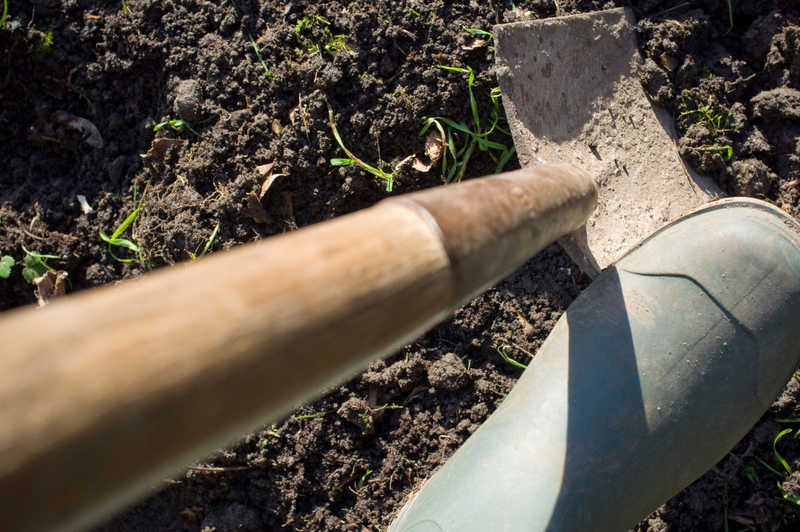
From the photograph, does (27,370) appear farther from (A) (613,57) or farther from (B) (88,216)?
A: (B) (88,216)

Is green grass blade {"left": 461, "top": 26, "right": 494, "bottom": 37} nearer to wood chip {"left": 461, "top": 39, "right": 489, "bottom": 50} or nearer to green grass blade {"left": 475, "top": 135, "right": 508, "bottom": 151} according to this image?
wood chip {"left": 461, "top": 39, "right": 489, "bottom": 50}

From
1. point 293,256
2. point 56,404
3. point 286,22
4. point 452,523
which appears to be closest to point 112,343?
point 56,404

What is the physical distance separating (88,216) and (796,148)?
2877 millimetres

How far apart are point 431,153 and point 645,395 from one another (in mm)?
1097

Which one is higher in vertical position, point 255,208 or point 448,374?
point 255,208

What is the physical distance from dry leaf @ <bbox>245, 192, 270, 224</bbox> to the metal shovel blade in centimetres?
100

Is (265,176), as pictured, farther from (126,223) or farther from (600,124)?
(600,124)

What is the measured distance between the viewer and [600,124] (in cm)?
173

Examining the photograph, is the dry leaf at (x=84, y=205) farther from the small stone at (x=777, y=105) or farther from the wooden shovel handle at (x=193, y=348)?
the small stone at (x=777, y=105)

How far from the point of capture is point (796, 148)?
169cm

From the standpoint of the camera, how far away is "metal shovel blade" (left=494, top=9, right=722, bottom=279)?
1.59 meters

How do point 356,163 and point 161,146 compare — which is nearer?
point 356,163

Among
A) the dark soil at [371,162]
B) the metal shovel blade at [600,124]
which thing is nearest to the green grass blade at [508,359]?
the dark soil at [371,162]

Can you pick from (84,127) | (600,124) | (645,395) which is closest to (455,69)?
(600,124)
